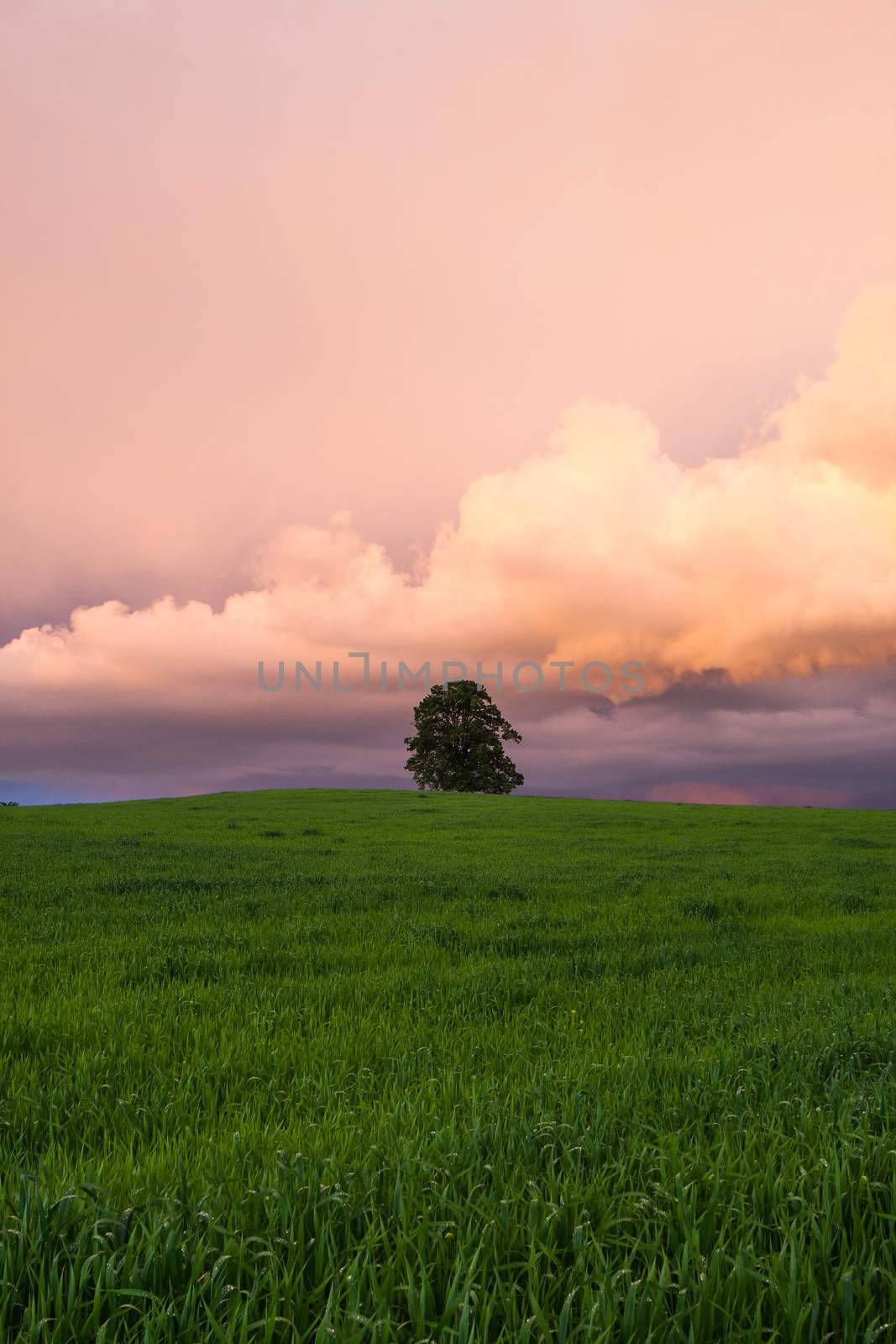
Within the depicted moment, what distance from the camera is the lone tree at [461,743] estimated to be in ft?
264

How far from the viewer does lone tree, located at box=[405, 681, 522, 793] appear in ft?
264

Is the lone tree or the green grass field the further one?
the lone tree

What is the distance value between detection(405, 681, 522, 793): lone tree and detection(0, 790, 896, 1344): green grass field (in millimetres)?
70180

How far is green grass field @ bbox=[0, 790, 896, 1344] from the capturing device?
254 centimetres

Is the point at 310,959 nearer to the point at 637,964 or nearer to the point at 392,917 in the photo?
the point at 392,917

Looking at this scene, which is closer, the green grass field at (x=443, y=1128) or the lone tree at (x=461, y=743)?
the green grass field at (x=443, y=1128)

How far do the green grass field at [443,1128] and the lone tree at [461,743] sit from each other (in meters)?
70.2

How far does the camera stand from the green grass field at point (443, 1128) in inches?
100

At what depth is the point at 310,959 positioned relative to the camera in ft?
26.3

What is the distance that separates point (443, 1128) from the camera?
3684mm

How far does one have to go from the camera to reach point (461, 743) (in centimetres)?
8238

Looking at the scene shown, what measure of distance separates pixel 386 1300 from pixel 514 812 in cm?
3682

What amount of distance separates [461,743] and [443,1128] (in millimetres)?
78920

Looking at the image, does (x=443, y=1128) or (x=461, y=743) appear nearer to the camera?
(x=443, y=1128)
